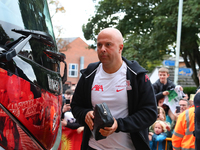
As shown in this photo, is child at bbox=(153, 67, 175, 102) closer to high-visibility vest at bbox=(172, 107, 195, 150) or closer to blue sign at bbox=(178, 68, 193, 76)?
high-visibility vest at bbox=(172, 107, 195, 150)

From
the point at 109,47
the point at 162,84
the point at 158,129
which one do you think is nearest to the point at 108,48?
the point at 109,47

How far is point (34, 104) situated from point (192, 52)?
54.1 feet

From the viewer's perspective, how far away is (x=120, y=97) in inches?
89.7

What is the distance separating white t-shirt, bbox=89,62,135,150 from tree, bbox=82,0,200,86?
1232 centimetres

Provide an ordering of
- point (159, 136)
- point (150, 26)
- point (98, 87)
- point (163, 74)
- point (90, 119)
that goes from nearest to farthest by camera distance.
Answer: point (90, 119), point (98, 87), point (159, 136), point (163, 74), point (150, 26)

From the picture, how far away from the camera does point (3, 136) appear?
1.39 meters

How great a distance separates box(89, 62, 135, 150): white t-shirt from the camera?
2.29 m

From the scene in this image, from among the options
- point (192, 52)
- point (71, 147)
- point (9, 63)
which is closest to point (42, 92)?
point (9, 63)

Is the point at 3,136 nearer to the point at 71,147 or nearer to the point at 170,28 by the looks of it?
the point at 71,147

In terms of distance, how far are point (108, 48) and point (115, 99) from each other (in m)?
0.47

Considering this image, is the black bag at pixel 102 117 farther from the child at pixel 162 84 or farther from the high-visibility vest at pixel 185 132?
the child at pixel 162 84

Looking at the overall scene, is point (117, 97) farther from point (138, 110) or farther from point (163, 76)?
point (163, 76)

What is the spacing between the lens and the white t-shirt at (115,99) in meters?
2.29

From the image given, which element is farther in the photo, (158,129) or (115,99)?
(158,129)
